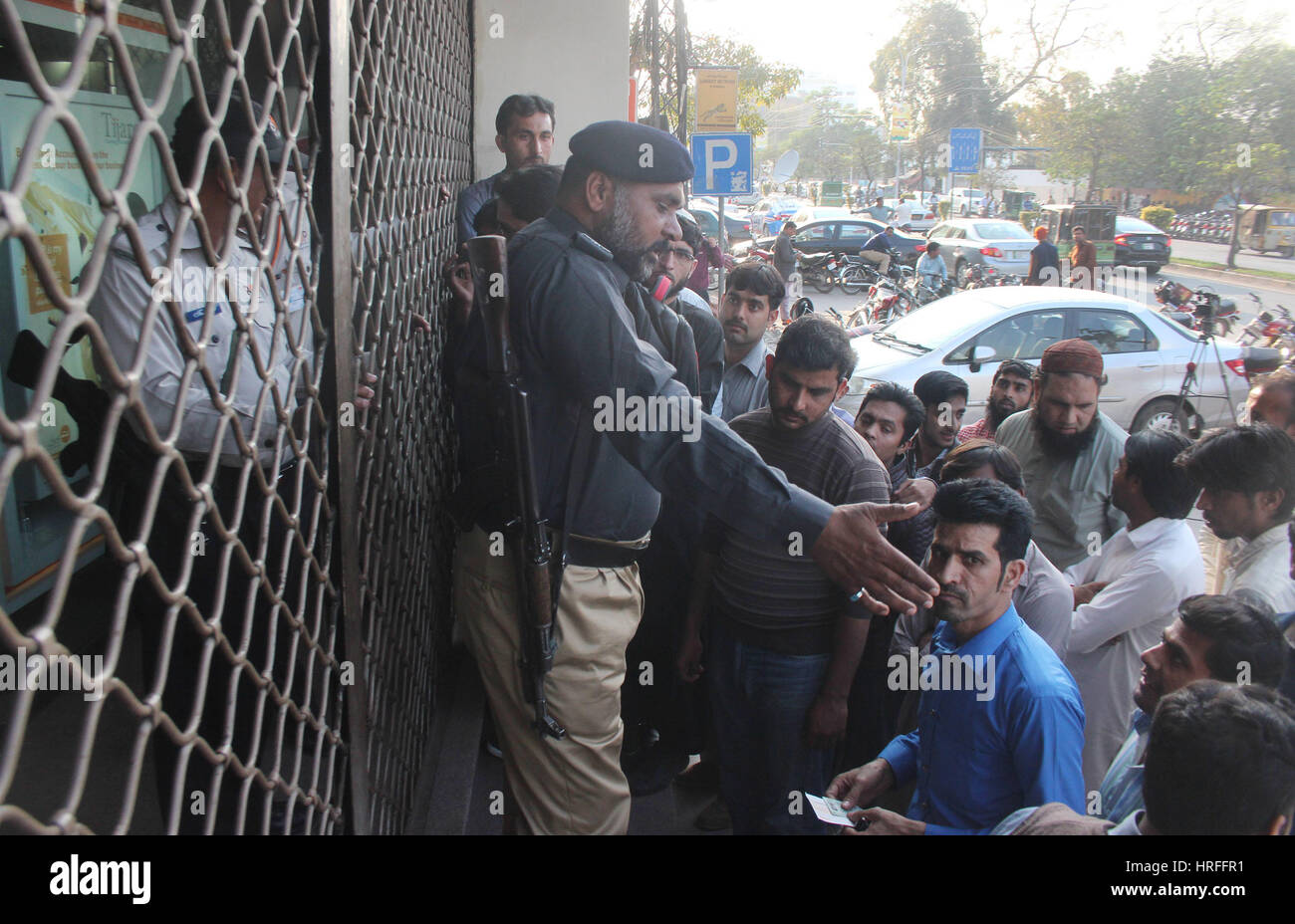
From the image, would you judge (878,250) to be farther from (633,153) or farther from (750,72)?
(633,153)

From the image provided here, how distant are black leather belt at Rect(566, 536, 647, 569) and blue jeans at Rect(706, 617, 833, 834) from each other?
2.55 ft

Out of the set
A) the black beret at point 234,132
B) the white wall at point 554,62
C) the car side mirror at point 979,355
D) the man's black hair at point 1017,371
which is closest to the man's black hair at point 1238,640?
the black beret at point 234,132

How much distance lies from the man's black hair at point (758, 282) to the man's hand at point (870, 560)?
2.41m

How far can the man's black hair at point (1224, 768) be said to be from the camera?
1.56 meters

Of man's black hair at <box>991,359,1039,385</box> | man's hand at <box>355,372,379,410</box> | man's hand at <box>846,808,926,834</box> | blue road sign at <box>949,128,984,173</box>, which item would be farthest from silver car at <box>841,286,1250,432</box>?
blue road sign at <box>949,128,984,173</box>

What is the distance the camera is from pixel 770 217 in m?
36.7

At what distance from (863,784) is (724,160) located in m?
7.28

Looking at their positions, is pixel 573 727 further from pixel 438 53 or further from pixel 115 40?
pixel 438 53

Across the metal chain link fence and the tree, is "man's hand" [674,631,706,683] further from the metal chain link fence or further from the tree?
the tree

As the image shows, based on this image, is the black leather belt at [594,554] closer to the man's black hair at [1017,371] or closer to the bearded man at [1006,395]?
the bearded man at [1006,395]

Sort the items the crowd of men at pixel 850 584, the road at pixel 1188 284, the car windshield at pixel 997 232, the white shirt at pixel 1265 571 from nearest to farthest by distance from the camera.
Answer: the crowd of men at pixel 850 584 < the white shirt at pixel 1265 571 < the road at pixel 1188 284 < the car windshield at pixel 997 232

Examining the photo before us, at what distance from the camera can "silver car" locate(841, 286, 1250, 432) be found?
8273 millimetres

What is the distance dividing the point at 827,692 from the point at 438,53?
2704 millimetres

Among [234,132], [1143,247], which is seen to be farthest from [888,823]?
[1143,247]
